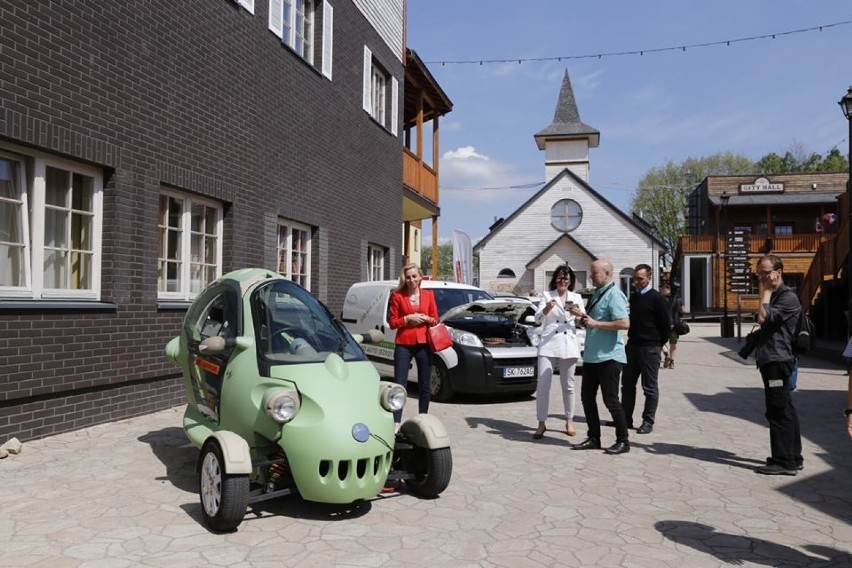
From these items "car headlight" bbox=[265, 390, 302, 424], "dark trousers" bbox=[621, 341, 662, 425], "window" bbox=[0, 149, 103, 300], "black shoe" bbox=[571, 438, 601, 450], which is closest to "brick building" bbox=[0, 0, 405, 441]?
"window" bbox=[0, 149, 103, 300]

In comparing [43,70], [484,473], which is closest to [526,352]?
[484,473]

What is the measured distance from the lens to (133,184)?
25.8ft

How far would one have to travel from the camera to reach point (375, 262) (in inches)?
671

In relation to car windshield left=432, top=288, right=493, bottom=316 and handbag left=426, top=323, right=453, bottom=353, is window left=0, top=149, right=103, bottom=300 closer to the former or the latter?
handbag left=426, top=323, right=453, bottom=353

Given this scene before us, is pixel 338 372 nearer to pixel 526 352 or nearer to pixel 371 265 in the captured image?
pixel 526 352

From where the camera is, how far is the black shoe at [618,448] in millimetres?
6637

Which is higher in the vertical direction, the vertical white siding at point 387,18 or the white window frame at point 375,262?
the vertical white siding at point 387,18

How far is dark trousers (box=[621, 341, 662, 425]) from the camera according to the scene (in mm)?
7691

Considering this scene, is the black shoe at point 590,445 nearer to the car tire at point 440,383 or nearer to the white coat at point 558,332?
the white coat at point 558,332

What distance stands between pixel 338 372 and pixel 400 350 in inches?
87.8

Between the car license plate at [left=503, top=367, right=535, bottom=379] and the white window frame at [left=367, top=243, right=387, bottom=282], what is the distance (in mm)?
7142

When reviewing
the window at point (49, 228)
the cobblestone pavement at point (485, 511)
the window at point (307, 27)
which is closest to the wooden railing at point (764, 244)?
the window at point (307, 27)

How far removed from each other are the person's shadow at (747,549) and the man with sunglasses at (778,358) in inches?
72.2

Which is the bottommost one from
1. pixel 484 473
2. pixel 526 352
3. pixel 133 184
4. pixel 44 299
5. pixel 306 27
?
pixel 484 473
